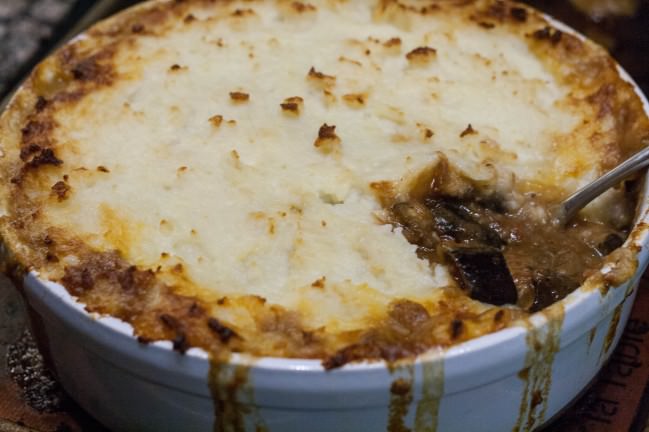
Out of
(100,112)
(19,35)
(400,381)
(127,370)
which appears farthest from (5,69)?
(400,381)

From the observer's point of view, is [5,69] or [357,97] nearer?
[357,97]

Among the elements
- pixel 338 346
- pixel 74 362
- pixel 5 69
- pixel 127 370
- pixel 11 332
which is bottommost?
pixel 5 69

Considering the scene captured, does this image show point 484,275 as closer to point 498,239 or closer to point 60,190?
point 498,239

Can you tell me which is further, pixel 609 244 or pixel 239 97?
pixel 239 97

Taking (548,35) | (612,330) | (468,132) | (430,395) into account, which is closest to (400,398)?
(430,395)

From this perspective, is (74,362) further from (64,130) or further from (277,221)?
(64,130)

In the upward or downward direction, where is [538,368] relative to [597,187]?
downward
